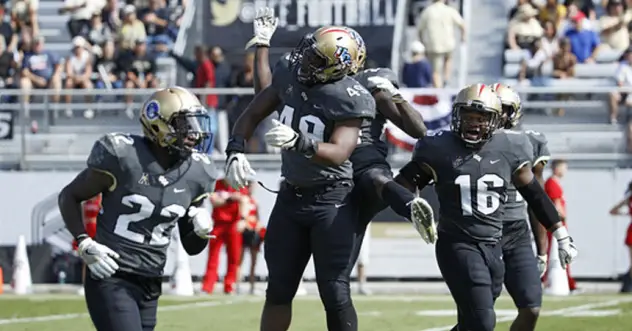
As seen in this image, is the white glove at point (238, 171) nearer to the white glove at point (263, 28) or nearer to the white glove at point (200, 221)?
the white glove at point (200, 221)

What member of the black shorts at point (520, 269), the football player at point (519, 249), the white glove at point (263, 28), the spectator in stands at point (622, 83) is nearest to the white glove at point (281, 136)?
the white glove at point (263, 28)

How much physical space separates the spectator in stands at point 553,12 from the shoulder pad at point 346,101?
35.9ft

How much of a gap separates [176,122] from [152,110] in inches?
5.3

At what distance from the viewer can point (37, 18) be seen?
19.4m

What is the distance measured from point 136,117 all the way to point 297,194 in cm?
899

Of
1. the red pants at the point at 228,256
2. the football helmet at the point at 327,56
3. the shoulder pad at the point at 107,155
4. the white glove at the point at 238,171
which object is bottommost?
the red pants at the point at 228,256

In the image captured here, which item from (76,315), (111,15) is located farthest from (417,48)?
(76,315)

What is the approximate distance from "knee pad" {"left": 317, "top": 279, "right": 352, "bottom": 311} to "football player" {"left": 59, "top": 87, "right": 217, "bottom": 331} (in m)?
0.67

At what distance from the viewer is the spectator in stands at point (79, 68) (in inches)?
657

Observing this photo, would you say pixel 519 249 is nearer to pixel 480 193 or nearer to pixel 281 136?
pixel 480 193

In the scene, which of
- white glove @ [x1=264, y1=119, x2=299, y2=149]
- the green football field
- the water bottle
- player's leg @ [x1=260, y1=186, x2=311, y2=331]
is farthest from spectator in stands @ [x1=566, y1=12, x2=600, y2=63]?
white glove @ [x1=264, y1=119, x2=299, y2=149]

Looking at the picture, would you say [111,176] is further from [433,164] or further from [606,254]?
[606,254]

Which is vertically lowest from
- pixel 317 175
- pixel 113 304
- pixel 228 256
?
pixel 228 256

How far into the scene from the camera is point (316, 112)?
20.8ft
